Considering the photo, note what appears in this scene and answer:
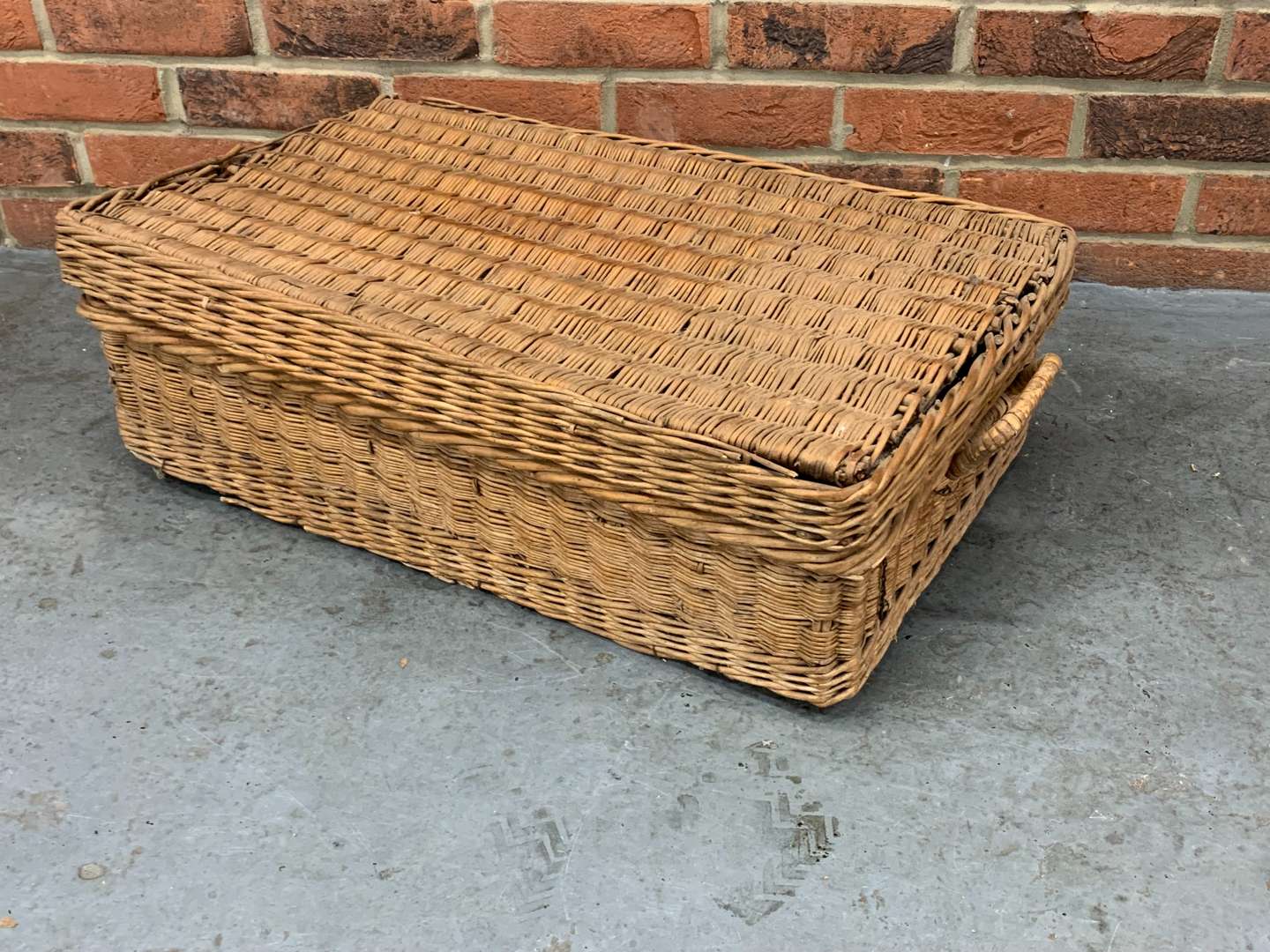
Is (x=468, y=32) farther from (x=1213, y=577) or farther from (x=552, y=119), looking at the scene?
(x=1213, y=577)

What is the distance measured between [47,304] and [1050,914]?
1.30 meters

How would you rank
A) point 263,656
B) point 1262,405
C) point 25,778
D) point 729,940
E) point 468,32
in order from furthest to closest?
point 468,32 < point 1262,405 < point 263,656 < point 25,778 < point 729,940

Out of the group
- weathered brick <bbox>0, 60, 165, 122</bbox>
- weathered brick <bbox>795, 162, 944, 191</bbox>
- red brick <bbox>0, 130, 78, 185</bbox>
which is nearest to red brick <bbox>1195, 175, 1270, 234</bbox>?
weathered brick <bbox>795, 162, 944, 191</bbox>

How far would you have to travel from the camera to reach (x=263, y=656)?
105cm

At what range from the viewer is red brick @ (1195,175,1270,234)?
1470mm

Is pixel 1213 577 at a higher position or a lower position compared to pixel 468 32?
lower

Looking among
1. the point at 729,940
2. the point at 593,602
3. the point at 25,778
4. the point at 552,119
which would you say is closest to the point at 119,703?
the point at 25,778

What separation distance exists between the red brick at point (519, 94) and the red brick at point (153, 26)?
21 centimetres

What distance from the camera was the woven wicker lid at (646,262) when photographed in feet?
3.15

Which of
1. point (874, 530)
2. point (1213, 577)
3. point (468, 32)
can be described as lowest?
point (1213, 577)

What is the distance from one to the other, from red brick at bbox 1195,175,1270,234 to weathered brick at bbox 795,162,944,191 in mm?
300

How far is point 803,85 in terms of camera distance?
4.81ft

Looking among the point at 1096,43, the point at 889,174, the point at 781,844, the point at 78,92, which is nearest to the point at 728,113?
the point at 889,174

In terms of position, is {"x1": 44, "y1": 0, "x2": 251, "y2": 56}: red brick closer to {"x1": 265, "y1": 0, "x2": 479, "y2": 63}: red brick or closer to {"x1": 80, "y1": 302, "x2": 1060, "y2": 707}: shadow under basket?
{"x1": 265, "y1": 0, "x2": 479, "y2": 63}: red brick
